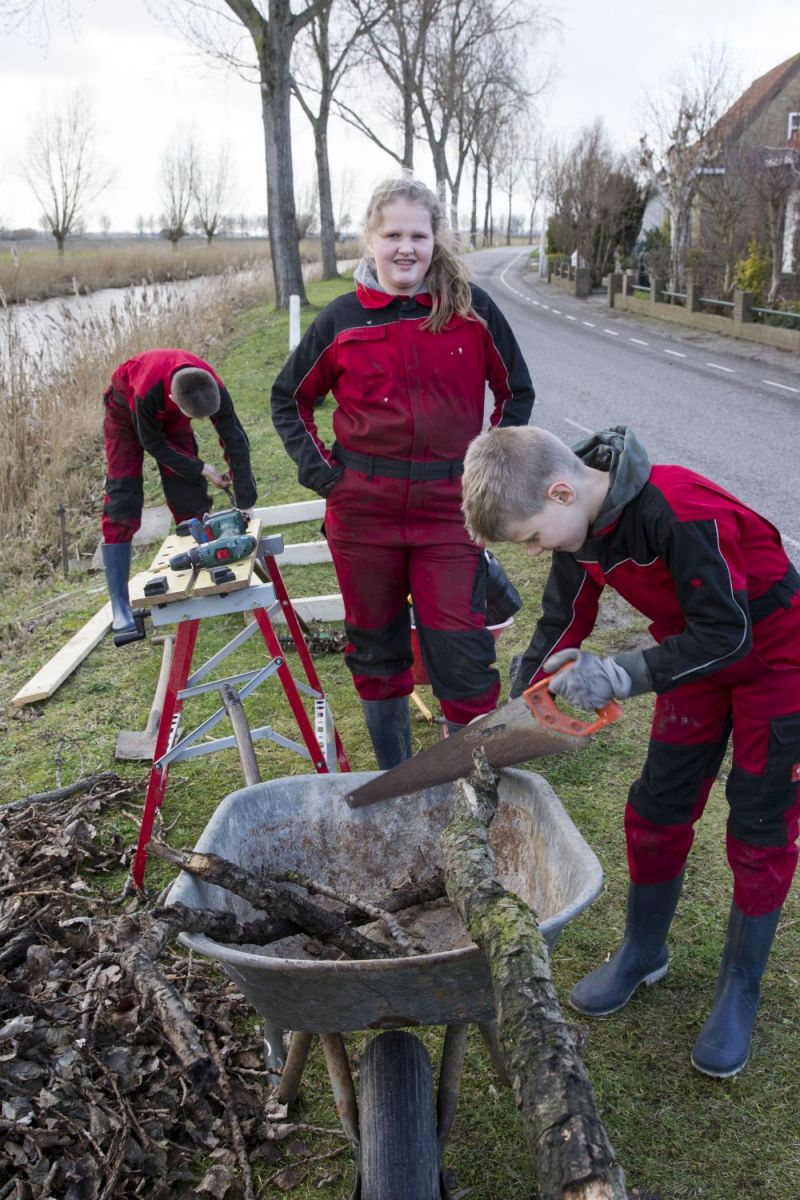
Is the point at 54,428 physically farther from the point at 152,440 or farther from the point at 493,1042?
the point at 493,1042

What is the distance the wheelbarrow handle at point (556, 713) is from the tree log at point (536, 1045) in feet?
1.26

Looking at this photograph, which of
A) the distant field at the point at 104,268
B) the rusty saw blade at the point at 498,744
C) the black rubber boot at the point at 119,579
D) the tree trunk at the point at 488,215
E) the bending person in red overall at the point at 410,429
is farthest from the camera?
the tree trunk at the point at 488,215

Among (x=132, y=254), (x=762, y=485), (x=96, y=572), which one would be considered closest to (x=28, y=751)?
(x=96, y=572)

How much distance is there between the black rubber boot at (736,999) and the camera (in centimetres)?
271

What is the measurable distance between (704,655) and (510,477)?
0.59m

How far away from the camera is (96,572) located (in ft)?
25.4

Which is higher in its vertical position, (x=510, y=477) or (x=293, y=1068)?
(x=510, y=477)

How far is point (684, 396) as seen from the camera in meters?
12.6

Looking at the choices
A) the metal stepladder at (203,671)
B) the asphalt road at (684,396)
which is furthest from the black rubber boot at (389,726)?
the asphalt road at (684,396)

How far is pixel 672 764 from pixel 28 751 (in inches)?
128

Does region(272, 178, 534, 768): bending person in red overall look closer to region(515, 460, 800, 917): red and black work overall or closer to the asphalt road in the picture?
region(515, 460, 800, 917): red and black work overall

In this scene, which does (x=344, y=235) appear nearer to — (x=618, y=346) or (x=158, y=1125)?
(x=618, y=346)

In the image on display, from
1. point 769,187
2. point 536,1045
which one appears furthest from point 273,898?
point 769,187

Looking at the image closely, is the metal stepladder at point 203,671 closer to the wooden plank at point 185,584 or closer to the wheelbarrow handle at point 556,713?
the wooden plank at point 185,584
